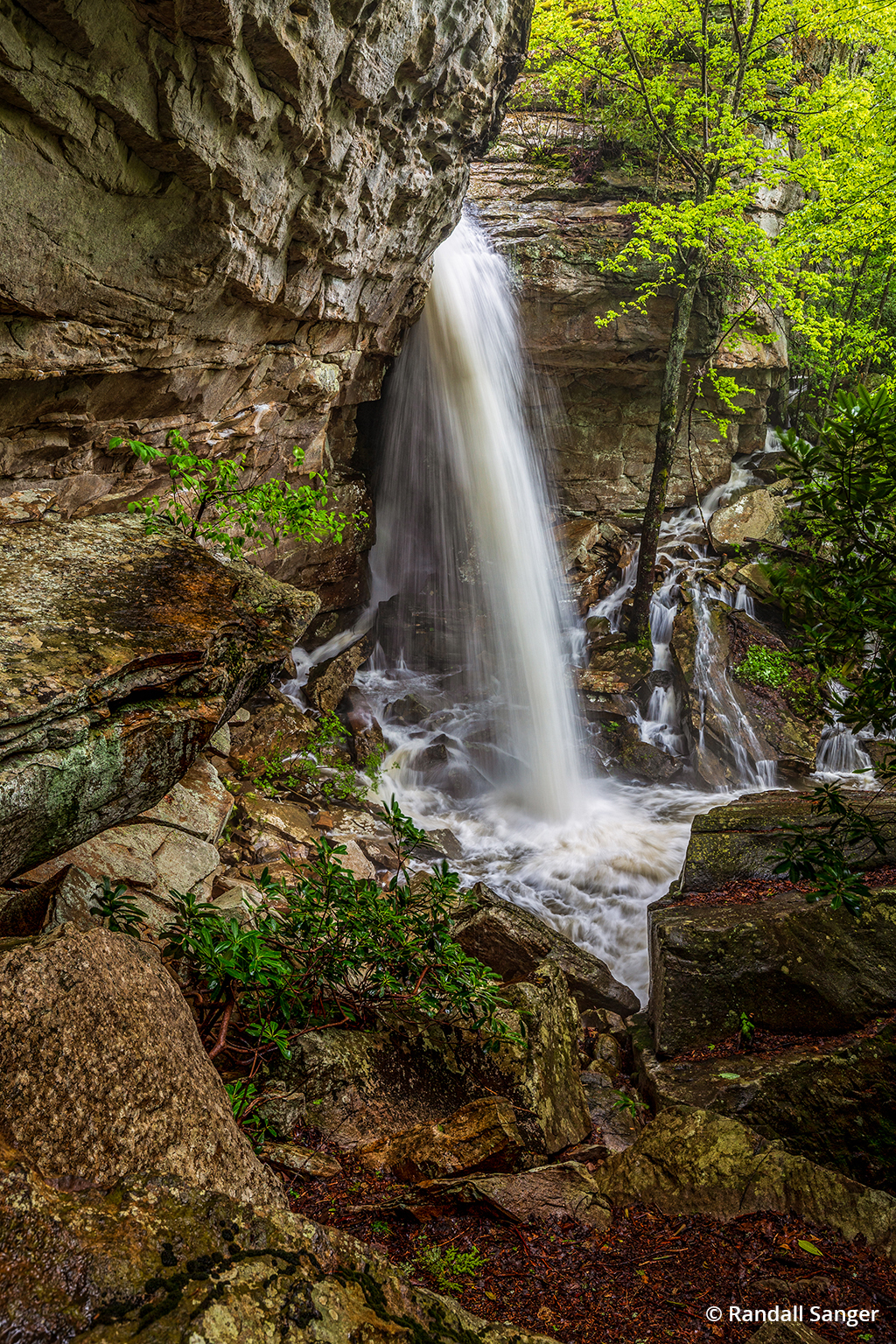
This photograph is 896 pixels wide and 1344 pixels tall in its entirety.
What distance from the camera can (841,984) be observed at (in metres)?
4.94

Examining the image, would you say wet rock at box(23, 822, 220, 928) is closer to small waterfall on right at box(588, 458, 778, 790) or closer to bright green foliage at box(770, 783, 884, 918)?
bright green foliage at box(770, 783, 884, 918)

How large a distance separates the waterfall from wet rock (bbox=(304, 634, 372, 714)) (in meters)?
1.86

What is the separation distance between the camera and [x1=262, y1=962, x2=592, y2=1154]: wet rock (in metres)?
3.37

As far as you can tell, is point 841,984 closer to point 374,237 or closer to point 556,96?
point 374,237

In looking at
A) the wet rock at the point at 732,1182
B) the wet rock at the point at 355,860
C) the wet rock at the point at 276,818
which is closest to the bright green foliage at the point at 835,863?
the wet rock at the point at 732,1182

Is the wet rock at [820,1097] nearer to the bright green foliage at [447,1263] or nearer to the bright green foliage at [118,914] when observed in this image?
the bright green foliage at [447,1263]

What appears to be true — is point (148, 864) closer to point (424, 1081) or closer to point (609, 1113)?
point (424, 1081)

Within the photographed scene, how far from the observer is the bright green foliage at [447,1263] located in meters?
2.47

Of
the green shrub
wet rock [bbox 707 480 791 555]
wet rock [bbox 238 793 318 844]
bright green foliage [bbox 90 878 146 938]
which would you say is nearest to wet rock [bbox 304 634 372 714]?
the green shrub

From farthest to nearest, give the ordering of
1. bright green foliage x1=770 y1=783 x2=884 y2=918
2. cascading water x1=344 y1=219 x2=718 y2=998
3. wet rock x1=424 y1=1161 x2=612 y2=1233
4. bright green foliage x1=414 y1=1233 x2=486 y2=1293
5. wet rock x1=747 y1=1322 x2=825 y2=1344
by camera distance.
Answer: cascading water x1=344 y1=219 x2=718 y2=998 → bright green foliage x1=770 y1=783 x2=884 y2=918 → wet rock x1=424 y1=1161 x2=612 y2=1233 → bright green foliage x1=414 y1=1233 x2=486 y2=1293 → wet rock x1=747 y1=1322 x2=825 y2=1344

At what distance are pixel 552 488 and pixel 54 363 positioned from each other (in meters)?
11.6

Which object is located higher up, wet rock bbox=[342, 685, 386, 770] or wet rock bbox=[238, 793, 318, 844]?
wet rock bbox=[342, 685, 386, 770]

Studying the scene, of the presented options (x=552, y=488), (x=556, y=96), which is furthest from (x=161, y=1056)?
(x=556, y=96)

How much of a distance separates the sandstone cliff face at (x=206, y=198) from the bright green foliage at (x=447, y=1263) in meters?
6.12
